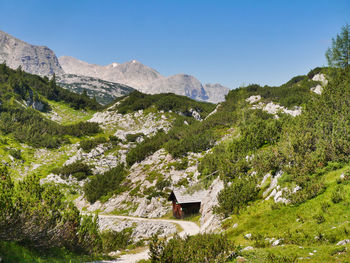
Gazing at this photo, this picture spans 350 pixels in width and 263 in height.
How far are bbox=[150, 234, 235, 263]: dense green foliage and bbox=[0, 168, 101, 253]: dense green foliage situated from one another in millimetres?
5758

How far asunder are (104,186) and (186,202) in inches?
1021

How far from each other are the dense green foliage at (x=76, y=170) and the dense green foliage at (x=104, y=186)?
451cm

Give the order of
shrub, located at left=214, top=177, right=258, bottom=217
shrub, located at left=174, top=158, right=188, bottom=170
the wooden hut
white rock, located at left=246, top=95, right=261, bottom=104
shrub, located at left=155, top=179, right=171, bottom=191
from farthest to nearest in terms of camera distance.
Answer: white rock, located at left=246, top=95, right=261, bottom=104 < shrub, located at left=174, top=158, right=188, bottom=170 < shrub, located at left=155, top=179, right=171, bottom=191 < the wooden hut < shrub, located at left=214, top=177, right=258, bottom=217

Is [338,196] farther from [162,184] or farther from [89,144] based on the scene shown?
[89,144]

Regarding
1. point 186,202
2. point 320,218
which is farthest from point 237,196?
point 186,202

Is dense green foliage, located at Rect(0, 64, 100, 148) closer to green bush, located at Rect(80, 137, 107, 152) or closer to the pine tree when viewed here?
green bush, located at Rect(80, 137, 107, 152)

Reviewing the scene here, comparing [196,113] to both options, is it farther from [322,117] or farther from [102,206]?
[322,117]

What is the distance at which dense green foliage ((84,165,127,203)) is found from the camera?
53.0m

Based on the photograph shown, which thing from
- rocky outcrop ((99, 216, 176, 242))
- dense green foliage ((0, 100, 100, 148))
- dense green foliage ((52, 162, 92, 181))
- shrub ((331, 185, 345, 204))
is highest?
dense green foliage ((0, 100, 100, 148))

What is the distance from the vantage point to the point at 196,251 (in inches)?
406

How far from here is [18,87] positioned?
106688 mm

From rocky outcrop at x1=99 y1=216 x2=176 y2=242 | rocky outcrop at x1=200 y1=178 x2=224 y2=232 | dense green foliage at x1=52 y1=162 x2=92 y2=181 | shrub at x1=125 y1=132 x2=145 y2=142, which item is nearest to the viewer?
rocky outcrop at x1=200 y1=178 x2=224 y2=232

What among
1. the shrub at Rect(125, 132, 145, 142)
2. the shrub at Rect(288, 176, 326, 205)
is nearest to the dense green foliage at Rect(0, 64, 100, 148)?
the shrub at Rect(125, 132, 145, 142)

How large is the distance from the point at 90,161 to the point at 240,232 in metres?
60.7
